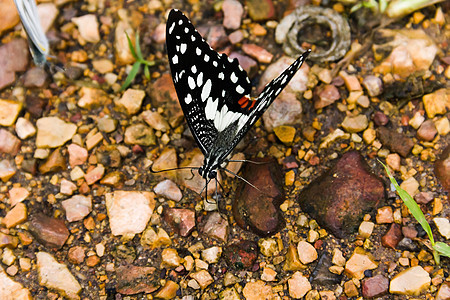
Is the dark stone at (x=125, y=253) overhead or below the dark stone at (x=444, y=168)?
below

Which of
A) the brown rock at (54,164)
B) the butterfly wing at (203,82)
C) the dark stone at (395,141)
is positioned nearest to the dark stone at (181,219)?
the butterfly wing at (203,82)

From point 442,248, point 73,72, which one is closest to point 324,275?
point 442,248

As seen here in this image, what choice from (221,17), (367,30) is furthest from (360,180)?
(221,17)

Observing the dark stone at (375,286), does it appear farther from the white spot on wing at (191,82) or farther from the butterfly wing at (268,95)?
the white spot on wing at (191,82)

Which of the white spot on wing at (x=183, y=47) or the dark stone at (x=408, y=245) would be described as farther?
the white spot on wing at (x=183, y=47)

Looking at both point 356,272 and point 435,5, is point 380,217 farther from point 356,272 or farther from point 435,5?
point 435,5

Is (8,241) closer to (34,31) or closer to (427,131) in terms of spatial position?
(34,31)
